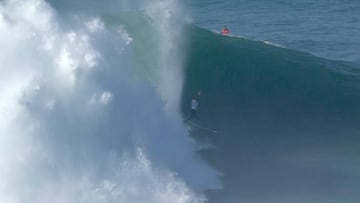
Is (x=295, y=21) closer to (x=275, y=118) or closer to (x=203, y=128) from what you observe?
(x=275, y=118)

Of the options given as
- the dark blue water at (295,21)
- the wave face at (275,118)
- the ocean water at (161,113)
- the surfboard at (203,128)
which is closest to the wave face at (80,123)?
the ocean water at (161,113)

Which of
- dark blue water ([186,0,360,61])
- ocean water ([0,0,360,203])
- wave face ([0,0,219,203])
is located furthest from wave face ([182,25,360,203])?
dark blue water ([186,0,360,61])

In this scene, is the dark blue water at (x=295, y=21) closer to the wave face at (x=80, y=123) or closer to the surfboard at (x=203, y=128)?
the surfboard at (x=203, y=128)

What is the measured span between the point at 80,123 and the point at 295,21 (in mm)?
20784

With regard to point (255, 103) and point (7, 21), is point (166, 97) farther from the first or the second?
point (7, 21)

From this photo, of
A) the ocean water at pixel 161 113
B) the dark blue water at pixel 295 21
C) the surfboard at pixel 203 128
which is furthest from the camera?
the dark blue water at pixel 295 21

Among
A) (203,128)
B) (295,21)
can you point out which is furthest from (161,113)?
(295,21)

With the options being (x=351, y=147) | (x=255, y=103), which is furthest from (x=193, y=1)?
(x=351, y=147)

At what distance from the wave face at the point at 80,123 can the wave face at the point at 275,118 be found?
1.47 m

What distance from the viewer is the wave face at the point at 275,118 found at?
70.1ft

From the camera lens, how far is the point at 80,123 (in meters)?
18.8

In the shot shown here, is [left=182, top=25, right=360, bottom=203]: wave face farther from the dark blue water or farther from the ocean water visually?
the dark blue water

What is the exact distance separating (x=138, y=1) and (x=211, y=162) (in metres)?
12.7

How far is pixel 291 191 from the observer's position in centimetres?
2094
